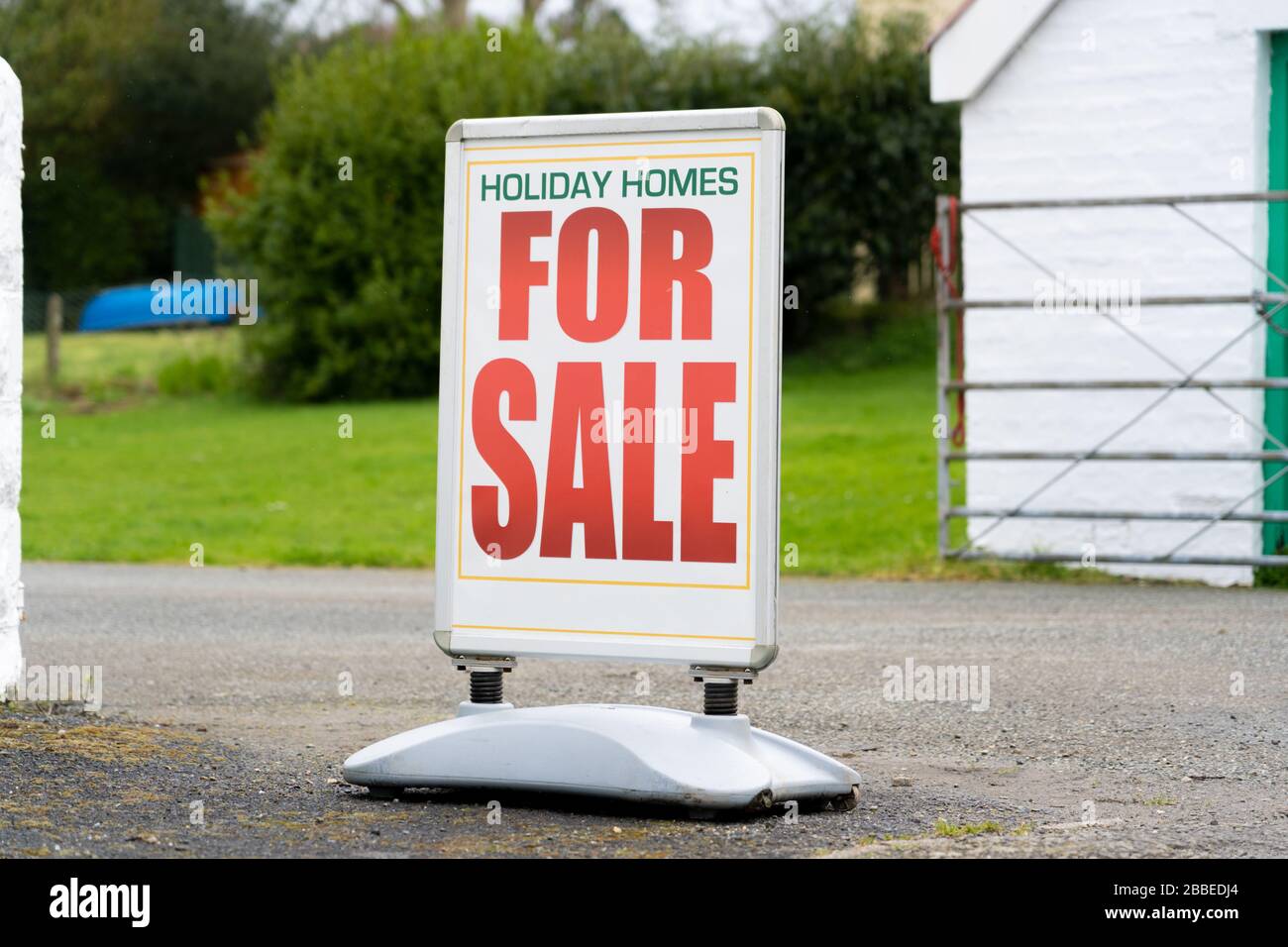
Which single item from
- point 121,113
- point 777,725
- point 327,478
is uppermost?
point 121,113

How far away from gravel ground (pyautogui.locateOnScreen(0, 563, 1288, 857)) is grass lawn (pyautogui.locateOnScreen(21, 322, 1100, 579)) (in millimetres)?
2535

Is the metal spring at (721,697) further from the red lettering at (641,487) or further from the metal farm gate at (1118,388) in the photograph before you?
the metal farm gate at (1118,388)

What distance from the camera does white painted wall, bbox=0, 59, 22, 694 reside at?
666 centimetres

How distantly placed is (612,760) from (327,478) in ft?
43.2

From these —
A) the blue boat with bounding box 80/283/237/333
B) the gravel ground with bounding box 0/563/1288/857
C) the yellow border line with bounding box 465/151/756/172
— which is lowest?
the gravel ground with bounding box 0/563/1288/857

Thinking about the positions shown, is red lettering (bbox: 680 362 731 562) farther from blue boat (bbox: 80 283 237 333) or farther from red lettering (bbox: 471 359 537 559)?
blue boat (bbox: 80 283 237 333)

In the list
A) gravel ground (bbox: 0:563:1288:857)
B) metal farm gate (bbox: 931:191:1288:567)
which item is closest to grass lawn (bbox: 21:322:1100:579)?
metal farm gate (bbox: 931:191:1288:567)

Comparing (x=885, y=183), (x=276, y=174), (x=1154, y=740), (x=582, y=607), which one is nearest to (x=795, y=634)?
(x=1154, y=740)

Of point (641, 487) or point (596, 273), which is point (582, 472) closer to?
point (641, 487)

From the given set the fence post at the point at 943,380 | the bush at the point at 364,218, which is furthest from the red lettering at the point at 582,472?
the bush at the point at 364,218

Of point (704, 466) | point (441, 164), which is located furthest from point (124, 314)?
point (704, 466)

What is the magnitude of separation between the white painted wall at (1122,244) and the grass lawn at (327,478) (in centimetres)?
74

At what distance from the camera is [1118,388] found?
12.2m

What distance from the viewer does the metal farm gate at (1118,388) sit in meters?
11.7
